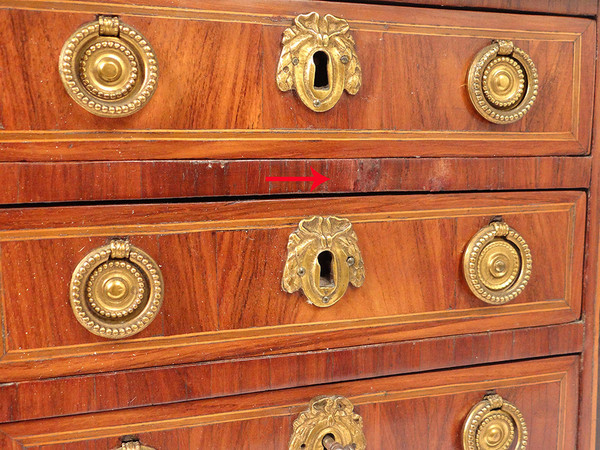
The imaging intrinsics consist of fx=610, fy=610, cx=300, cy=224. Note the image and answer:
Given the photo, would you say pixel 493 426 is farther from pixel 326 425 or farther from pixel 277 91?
pixel 277 91

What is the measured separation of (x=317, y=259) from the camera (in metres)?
0.67

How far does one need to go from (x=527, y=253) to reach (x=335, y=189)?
250mm

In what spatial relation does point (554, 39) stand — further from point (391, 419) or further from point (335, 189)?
point (391, 419)

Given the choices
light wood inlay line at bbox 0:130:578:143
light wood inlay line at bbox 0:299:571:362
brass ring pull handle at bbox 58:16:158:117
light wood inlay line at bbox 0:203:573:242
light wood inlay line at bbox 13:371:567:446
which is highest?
brass ring pull handle at bbox 58:16:158:117

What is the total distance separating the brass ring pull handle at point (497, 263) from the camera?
707 millimetres

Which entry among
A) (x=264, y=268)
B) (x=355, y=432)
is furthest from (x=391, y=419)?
→ (x=264, y=268)

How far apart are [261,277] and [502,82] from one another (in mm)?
351

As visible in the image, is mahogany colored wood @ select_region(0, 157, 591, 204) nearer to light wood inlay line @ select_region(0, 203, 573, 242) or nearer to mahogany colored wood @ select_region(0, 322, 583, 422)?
light wood inlay line @ select_region(0, 203, 573, 242)

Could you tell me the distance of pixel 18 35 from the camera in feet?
1.82

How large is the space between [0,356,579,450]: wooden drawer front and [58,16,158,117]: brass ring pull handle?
1.04 feet

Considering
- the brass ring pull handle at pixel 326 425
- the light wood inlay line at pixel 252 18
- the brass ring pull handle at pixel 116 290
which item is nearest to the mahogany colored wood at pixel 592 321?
the light wood inlay line at pixel 252 18

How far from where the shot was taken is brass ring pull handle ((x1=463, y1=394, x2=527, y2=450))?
29.2 inches

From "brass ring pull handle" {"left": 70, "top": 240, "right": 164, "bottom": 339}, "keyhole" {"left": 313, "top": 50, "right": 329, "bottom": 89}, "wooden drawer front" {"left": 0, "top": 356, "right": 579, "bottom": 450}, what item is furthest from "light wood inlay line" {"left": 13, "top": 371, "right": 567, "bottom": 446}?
"keyhole" {"left": 313, "top": 50, "right": 329, "bottom": 89}

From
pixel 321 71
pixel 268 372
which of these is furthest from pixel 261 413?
pixel 321 71
